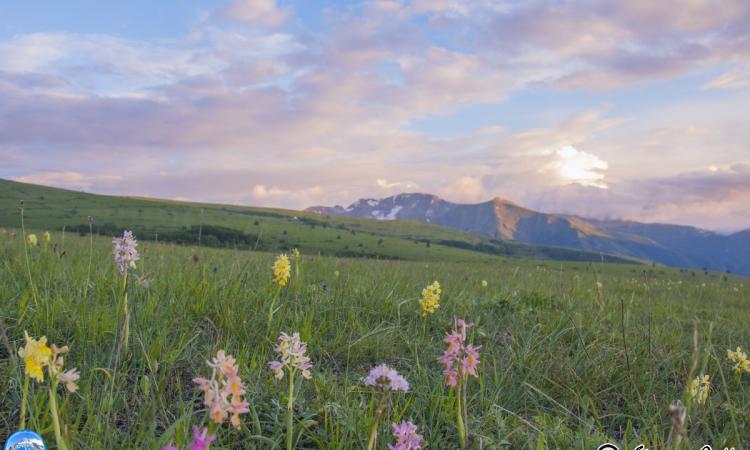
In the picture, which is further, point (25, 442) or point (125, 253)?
point (125, 253)

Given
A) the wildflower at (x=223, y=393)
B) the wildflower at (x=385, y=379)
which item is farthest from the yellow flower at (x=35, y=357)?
the wildflower at (x=385, y=379)

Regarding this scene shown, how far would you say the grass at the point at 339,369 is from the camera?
2809 millimetres

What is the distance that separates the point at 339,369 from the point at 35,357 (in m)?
2.72

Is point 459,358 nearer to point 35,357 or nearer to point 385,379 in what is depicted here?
point 385,379

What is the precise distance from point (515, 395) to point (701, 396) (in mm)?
1305

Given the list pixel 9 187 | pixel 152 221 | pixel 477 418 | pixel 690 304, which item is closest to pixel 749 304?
pixel 690 304

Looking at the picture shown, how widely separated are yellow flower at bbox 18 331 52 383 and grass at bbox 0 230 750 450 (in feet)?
0.81

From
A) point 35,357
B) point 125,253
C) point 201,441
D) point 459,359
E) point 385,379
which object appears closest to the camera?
point 201,441

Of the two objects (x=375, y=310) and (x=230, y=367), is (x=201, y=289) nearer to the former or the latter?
(x=375, y=310)

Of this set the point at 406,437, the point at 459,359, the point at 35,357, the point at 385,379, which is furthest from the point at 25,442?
the point at 459,359

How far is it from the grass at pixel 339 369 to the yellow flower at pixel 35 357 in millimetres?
247

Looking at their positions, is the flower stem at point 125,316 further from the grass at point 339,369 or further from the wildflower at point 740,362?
the wildflower at point 740,362

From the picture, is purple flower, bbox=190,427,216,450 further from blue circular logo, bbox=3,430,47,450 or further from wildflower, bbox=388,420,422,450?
wildflower, bbox=388,420,422,450

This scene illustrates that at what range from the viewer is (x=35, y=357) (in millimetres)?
1655
